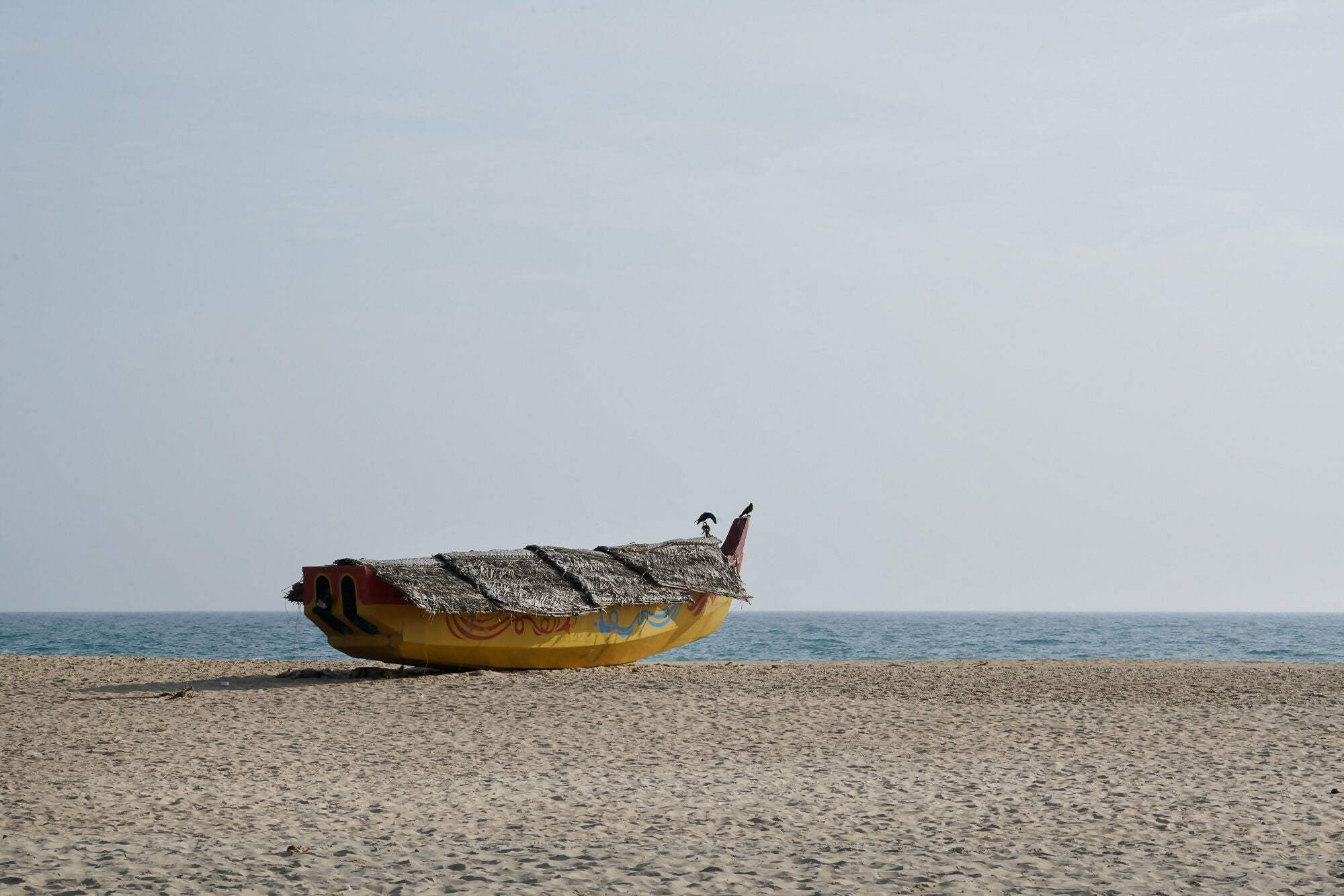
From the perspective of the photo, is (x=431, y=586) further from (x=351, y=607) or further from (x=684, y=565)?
(x=684, y=565)

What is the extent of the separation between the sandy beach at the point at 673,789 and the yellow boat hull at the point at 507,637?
1.35 meters

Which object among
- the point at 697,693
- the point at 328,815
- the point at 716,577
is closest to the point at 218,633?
the point at 716,577

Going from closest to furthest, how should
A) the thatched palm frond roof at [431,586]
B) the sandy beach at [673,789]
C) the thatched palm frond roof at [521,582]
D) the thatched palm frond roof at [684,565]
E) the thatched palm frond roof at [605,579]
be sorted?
the sandy beach at [673,789], the thatched palm frond roof at [431,586], the thatched palm frond roof at [521,582], the thatched palm frond roof at [605,579], the thatched palm frond roof at [684,565]

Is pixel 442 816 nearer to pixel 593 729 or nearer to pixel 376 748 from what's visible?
pixel 376 748

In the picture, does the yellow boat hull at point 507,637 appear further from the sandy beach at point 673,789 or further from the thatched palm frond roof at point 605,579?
the sandy beach at point 673,789

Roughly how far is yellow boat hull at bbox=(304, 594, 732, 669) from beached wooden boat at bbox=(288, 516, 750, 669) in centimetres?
2

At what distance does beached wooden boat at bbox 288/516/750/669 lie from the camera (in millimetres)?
16953

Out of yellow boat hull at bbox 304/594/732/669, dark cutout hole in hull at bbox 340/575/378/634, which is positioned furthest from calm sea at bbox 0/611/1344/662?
dark cutout hole in hull at bbox 340/575/378/634

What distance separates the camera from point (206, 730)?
456 inches

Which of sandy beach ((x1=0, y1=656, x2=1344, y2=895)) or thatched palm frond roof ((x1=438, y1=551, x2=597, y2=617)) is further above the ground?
thatched palm frond roof ((x1=438, y1=551, x2=597, y2=617))

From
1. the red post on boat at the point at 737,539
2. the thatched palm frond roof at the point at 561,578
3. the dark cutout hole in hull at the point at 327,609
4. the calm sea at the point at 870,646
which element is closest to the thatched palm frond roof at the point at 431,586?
the thatched palm frond roof at the point at 561,578

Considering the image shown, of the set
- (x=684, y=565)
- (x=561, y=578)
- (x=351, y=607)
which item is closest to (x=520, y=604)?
(x=561, y=578)

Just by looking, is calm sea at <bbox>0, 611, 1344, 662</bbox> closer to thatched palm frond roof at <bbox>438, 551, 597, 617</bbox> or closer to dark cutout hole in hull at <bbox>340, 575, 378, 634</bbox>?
thatched palm frond roof at <bbox>438, 551, 597, 617</bbox>

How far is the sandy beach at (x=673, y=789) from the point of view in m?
6.27
